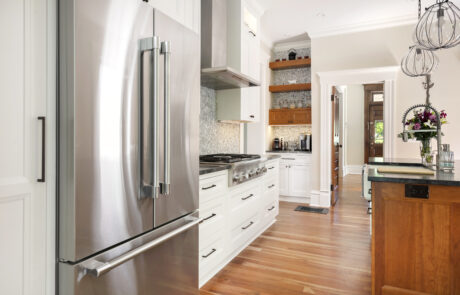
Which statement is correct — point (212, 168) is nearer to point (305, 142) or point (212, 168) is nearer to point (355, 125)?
point (305, 142)

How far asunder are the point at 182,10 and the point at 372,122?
27.9ft

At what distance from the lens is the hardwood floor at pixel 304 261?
2.34m

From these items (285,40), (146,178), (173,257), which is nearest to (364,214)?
(285,40)

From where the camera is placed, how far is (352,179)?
8.20 meters

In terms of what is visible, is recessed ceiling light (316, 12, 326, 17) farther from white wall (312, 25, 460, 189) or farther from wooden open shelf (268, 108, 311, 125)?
wooden open shelf (268, 108, 311, 125)

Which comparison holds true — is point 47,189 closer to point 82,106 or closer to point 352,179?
point 82,106

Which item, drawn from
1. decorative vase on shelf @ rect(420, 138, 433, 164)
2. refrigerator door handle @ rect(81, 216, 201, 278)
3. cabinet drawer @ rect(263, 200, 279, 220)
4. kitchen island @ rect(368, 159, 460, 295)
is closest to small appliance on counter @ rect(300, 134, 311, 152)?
cabinet drawer @ rect(263, 200, 279, 220)

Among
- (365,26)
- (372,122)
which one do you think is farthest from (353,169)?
(365,26)

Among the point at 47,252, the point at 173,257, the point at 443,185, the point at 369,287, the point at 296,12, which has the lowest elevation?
the point at 369,287

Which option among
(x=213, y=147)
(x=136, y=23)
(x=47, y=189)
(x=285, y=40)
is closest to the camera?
(x=47, y=189)

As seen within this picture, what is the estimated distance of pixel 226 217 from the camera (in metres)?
2.64

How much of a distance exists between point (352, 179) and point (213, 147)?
5.76 meters

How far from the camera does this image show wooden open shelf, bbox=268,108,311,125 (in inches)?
217

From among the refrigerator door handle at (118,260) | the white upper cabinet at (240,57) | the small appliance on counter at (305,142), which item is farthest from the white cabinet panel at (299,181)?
the refrigerator door handle at (118,260)
